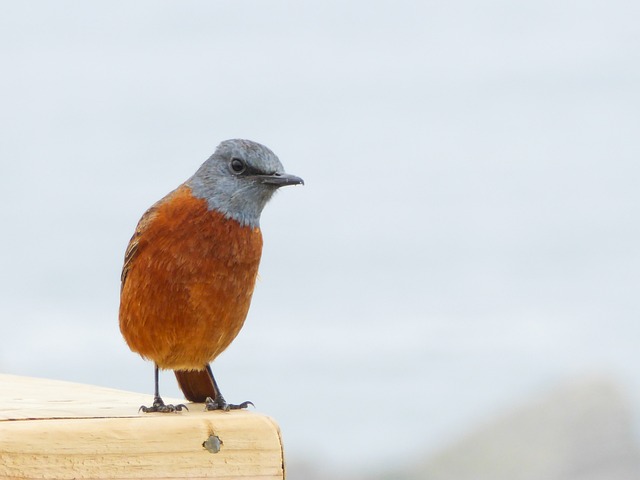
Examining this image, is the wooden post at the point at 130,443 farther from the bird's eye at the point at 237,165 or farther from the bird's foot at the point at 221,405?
the bird's eye at the point at 237,165

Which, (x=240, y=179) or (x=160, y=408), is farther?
(x=240, y=179)

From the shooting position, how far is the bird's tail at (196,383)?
5.00 m

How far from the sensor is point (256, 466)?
397 centimetres

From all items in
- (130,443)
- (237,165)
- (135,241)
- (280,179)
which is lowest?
(130,443)

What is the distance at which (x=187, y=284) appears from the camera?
4.72m

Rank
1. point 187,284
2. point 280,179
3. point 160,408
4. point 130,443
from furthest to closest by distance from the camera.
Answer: point 280,179 < point 187,284 < point 160,408 < point 130,443

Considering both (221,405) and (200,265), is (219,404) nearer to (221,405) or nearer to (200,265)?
(221,405)

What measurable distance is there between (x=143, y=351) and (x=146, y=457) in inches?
48.1

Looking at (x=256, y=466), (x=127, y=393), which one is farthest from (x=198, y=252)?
(x=256, y=466)

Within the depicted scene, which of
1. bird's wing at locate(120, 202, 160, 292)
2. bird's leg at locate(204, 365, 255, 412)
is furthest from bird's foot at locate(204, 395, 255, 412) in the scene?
bird's wing at locate(120, 202, 160, 292)

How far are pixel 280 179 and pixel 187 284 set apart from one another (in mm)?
629

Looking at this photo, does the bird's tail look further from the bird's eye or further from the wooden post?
the bird's eye

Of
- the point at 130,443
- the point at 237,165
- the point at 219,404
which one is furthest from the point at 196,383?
the point at 130,443

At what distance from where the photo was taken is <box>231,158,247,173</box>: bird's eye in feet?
16.2
